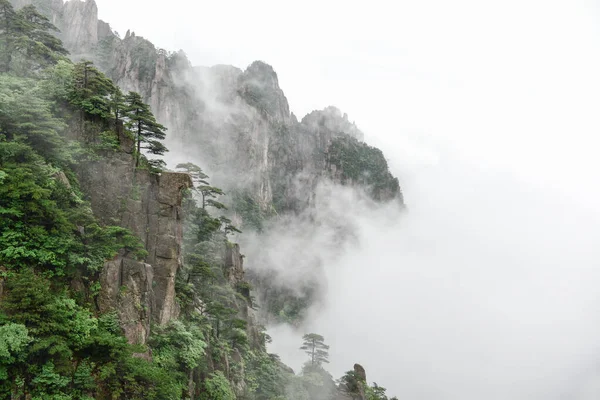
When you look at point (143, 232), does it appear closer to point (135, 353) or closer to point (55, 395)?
point (135, 353)

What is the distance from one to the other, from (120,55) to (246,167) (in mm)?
48598

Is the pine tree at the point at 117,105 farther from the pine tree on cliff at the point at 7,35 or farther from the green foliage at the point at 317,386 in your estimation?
the green foliage at the point at 317,386

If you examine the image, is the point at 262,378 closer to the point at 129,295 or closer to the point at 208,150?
the point at 129,295

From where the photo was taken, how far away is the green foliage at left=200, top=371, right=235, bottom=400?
27.4m

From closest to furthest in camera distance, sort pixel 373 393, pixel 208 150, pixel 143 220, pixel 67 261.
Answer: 1. pixel 67 261
2. pixel 143 220
3. pixel 373 393
4. pixel 208 150

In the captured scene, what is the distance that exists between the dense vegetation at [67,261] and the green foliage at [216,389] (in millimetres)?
82

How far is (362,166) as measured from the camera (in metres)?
177

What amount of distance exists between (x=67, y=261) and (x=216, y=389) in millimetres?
14316

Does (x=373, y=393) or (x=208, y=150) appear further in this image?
(x=208, y=150)

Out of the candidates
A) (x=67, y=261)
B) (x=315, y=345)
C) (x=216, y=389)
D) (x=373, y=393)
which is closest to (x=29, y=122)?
(x=67, y=261)

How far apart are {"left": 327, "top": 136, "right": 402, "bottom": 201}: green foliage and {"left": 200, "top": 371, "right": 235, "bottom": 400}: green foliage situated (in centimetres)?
14529

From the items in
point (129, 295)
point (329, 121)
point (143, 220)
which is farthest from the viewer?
point (329, 121)

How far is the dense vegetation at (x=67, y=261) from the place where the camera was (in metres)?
16.7

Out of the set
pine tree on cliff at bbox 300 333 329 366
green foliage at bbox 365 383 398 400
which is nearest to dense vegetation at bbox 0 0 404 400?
pine tree on cliff at bbox 300 333 329 366
